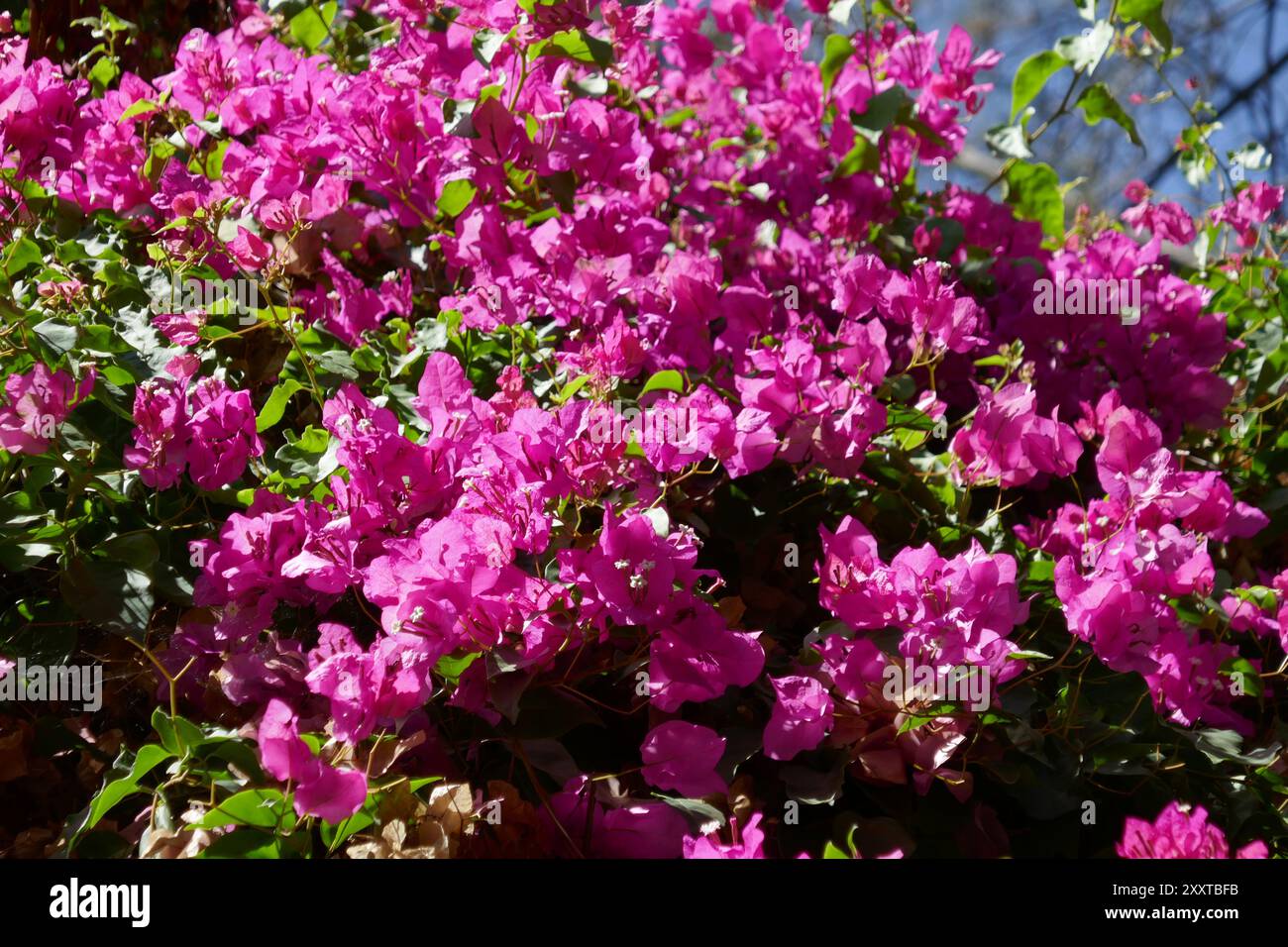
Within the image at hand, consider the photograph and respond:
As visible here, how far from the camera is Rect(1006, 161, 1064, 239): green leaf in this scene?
1589mm

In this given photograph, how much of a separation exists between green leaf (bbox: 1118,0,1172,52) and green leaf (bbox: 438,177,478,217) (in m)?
0.83

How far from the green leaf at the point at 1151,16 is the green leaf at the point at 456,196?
83cm

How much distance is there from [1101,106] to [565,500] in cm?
100

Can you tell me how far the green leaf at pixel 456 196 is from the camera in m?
1.18

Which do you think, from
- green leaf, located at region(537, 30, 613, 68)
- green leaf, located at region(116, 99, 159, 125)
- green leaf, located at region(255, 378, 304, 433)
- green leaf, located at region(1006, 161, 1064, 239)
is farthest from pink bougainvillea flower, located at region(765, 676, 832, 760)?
green leaf, located at region(1006, 161, 1064, 239)

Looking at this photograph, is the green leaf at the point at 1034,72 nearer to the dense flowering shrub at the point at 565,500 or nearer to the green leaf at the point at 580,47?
the dense flowering shrub at the point at 565,500

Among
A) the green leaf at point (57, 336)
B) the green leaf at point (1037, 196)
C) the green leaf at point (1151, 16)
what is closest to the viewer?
the green leaf at point (57, 336)

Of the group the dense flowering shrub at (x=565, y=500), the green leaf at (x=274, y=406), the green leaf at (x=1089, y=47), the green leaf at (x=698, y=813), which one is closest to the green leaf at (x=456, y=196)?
the dense flowering shrub at (x=565, y=500)

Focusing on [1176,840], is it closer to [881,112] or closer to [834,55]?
[881,112]

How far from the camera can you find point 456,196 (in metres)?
1.19

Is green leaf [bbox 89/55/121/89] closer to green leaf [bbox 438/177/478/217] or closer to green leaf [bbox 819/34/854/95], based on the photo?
green leaf [bbox 438/177/478/217]

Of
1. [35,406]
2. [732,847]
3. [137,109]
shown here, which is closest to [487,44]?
[137,109]
